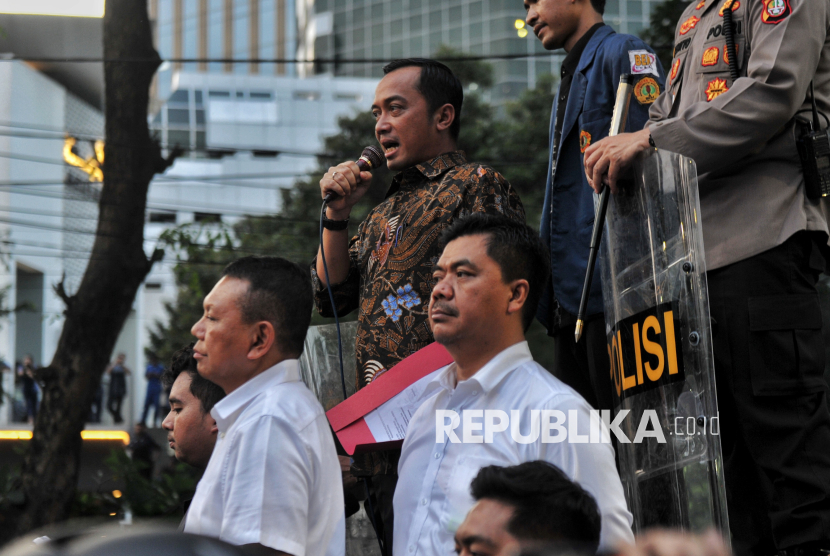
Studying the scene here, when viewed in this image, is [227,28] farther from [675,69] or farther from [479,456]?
[479,456]

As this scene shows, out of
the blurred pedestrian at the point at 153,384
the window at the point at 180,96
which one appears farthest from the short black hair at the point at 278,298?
the window at the point at 180,96

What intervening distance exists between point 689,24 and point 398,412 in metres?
1.51

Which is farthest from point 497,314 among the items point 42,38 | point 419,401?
point 42,38

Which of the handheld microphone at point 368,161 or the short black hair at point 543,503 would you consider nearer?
the short black hair at point 543,503

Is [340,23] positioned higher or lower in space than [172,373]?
higher

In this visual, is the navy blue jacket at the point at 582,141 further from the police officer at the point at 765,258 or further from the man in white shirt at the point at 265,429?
the man in white shirt at the point at 265,429

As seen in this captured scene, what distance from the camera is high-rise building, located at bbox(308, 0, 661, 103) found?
32406 mm

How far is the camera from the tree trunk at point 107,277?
298 inches

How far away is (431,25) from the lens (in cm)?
4153

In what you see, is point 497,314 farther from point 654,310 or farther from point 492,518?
point 492,518

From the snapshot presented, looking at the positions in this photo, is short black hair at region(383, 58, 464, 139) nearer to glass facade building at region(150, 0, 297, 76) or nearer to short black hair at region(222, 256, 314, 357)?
short black hair at region(222, 256, 314, 357)

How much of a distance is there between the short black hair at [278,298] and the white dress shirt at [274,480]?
223 mm

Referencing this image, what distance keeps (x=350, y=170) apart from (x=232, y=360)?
0.85 metres

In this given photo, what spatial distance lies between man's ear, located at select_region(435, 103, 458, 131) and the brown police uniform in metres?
0.78
